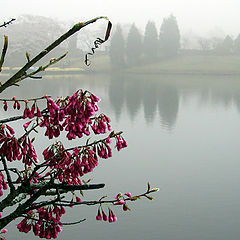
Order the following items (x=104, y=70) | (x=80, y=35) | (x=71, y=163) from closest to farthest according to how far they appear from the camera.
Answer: (x=71, y=163)
(x=104, y=70)
(x=80, y=35)

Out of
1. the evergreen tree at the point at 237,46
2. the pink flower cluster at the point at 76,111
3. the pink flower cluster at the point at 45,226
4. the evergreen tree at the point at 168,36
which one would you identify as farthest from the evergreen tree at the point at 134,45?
the pink flower cluster at the point at 76,111

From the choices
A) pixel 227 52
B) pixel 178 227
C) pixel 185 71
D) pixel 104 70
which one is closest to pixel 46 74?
pixel 104 70

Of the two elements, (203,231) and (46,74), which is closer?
(203,231)

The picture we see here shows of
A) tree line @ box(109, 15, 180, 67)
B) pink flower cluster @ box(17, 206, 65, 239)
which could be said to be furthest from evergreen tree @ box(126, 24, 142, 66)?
pink flower cluster @ box(17, 206, 65, 239)

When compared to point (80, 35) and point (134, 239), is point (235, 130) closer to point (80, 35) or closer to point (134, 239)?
point (134, 239)

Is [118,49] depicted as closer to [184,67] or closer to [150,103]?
[184,67]

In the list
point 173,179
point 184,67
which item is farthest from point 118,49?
point 173,179

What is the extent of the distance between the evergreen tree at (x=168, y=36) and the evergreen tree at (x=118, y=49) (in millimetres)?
8103

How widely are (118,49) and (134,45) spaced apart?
117 inches

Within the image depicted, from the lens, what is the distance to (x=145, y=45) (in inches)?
2751

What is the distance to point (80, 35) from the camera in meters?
Answer: 105

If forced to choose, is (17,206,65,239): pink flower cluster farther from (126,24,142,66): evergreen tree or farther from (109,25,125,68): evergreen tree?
(126,24,142,66): evergreen tree

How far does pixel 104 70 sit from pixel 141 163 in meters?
60.8

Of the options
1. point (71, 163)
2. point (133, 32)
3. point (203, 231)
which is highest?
point (133, 32)
